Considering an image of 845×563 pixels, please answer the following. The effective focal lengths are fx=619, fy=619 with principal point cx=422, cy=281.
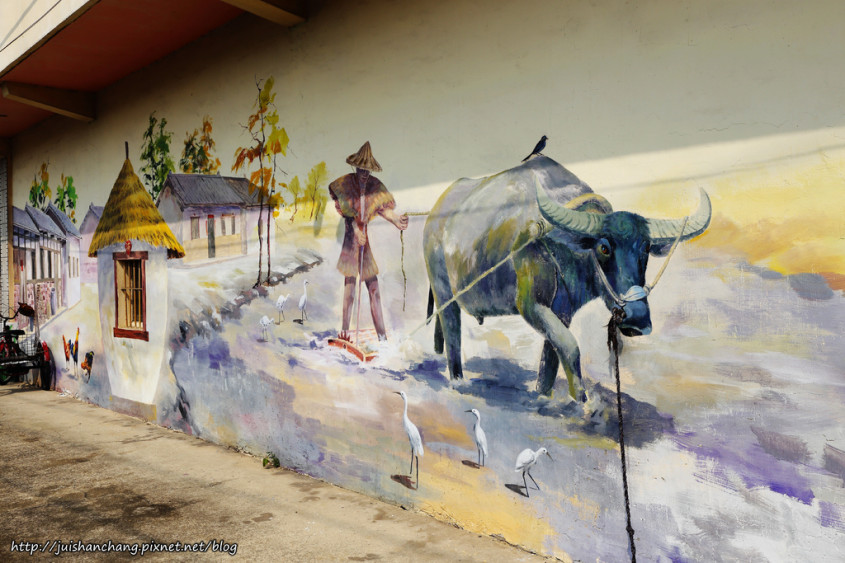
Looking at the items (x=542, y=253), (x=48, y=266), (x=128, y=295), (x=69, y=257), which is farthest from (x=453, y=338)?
(x=48, y=266)

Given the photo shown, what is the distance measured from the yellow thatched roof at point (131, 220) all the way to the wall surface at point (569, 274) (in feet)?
5.78

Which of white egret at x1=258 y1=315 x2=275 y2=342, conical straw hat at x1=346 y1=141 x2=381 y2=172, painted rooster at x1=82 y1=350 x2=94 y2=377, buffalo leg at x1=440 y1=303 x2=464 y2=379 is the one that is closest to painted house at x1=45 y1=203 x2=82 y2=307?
painted rooster at x1=82 y1=350 x2=94 y2=377

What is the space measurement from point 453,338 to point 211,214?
3.71m

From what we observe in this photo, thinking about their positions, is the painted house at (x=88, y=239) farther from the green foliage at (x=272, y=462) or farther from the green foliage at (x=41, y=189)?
the green foliage at (x=272, y=462)

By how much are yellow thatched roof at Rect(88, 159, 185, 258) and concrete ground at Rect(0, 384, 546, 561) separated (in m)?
2.57

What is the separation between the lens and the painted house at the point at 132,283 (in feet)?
26.7

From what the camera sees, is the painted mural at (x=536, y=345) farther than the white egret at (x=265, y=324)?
No

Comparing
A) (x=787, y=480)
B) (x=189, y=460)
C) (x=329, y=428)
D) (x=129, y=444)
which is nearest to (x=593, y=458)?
(x=787, y=480)

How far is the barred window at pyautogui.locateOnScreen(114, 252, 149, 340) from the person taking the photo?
343 inches

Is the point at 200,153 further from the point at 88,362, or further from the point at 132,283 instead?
the point at 88,362

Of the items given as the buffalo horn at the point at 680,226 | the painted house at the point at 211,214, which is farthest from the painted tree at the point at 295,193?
the buffalo horn at the point at 680,226

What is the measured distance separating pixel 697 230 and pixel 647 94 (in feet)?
2.92

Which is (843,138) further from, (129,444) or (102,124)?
(102,124)

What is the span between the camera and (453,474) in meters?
4.80
